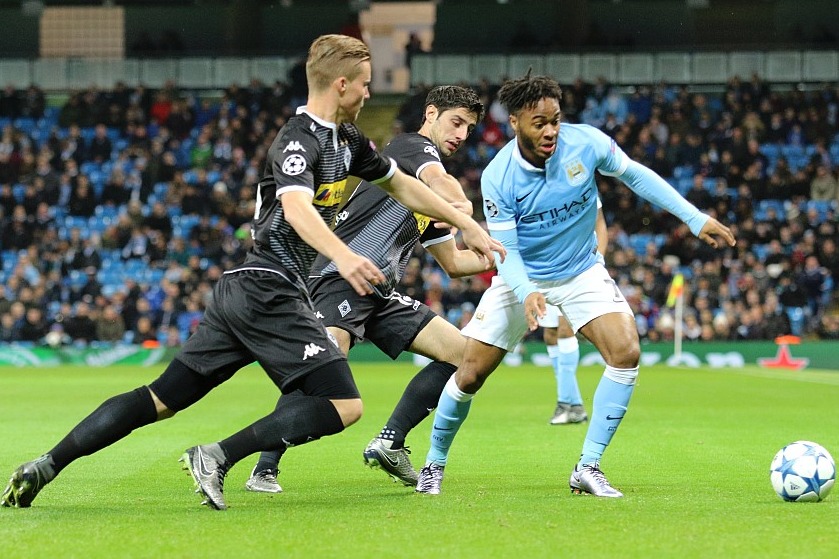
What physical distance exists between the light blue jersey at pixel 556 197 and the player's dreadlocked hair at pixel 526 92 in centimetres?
27

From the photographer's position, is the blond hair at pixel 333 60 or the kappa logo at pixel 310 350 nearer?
the blond hair at pixel 333 60

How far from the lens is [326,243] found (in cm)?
547

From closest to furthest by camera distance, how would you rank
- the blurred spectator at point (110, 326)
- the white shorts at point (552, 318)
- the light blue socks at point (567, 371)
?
the light blue socks at point (567, 371) < the white shorts at point (552, 318) < the blurred spectator at point (110, 326)

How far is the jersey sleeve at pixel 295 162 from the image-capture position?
5715 millimetres

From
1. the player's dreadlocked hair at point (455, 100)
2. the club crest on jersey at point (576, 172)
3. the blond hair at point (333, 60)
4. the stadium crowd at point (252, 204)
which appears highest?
the blond hair at point (333, 60)

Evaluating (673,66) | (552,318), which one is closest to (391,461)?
(552,318)

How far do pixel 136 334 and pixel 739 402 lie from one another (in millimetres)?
14420

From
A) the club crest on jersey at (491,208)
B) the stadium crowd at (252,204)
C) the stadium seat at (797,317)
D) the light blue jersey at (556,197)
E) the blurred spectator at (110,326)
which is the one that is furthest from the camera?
the blurred spectator at (110,326)

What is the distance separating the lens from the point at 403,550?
5.05 meters

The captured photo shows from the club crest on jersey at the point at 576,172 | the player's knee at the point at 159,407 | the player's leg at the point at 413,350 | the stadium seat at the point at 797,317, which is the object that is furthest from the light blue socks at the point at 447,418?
the stadium seat at the point at 797,317

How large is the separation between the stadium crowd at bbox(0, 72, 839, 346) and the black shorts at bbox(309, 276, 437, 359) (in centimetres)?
1651

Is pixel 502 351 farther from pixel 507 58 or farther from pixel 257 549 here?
pixel 507 58

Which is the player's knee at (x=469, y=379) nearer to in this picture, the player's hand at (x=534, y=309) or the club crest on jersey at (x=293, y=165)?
the player's hand at (x=534, y=309)

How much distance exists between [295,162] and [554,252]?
202 cm
